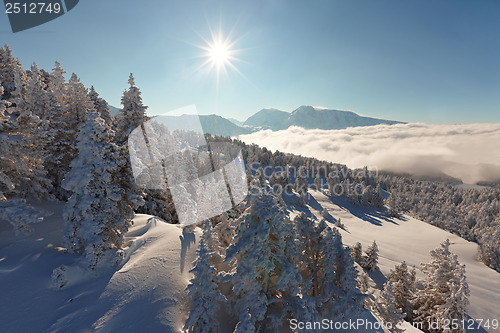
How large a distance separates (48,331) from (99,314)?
170cm

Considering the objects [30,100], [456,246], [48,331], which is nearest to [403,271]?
[48,331]

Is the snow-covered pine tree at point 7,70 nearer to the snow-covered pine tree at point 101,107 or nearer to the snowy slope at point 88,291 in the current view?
the snow-covered pine tree at point 101,107

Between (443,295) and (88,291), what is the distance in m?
28.1

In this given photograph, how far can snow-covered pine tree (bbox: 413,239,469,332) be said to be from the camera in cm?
1728

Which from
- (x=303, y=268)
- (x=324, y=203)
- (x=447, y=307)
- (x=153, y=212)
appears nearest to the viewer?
(x=303, y=268)

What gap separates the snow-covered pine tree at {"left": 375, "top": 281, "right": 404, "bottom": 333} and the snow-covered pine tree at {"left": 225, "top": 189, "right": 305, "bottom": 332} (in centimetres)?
1146

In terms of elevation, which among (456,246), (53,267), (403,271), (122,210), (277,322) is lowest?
(456,246)

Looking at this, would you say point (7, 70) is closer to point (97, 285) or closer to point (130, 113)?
point (130, 113)

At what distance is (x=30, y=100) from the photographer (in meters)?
19.5

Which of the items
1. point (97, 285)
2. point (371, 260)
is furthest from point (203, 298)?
point (371, 260)

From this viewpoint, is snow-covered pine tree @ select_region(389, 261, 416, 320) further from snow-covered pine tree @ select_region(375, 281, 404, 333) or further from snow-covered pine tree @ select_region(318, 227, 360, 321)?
snow-covered pine tree @ select_region(318, 227, 360, 321)

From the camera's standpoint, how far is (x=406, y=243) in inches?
2207

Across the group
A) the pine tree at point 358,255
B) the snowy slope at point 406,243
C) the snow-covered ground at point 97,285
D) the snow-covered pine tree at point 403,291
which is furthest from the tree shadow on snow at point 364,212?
the snow-covered ground at point 97,285

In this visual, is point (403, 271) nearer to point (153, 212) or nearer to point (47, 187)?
point (153, 212)
